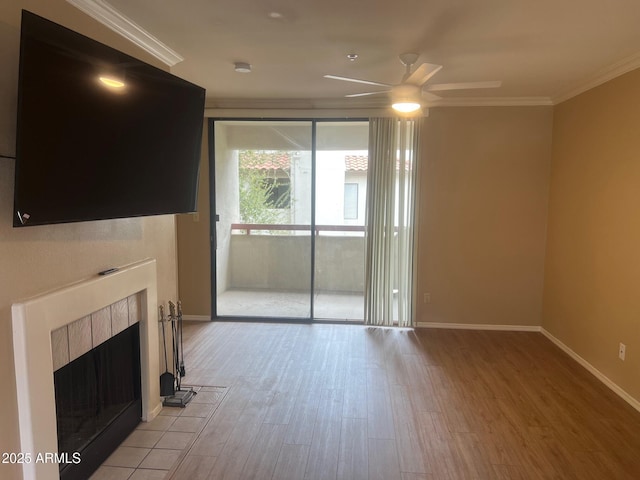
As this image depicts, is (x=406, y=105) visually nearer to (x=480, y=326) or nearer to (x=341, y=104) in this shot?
(x=341, y=104)

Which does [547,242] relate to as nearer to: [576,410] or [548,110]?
[548,110]

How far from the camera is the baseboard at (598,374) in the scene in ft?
9.99

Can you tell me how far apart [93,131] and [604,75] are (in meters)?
3.87

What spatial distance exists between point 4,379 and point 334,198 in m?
3.64

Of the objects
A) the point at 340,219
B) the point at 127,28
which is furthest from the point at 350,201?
the point at 127,28

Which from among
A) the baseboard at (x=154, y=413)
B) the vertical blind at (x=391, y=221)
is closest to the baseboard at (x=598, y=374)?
the vertical blind at (x=391, y=221)

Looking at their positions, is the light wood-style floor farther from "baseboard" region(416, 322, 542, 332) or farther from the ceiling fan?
the ceiling fan

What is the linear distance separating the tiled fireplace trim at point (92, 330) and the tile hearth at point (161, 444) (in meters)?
0.71

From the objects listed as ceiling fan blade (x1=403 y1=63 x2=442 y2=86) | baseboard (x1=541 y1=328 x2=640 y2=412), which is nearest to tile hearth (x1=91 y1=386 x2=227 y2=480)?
ceiling fan blade (x1=403 y1=63 x2=442 y2=86)

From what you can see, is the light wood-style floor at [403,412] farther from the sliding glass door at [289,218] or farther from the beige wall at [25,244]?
the beige wall at [25,244]

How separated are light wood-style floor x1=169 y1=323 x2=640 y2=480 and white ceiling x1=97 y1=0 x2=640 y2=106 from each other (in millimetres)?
2589

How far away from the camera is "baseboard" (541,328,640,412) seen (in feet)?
9.99

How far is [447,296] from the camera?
470 centimetres

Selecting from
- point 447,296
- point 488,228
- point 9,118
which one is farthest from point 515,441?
point 9,118
